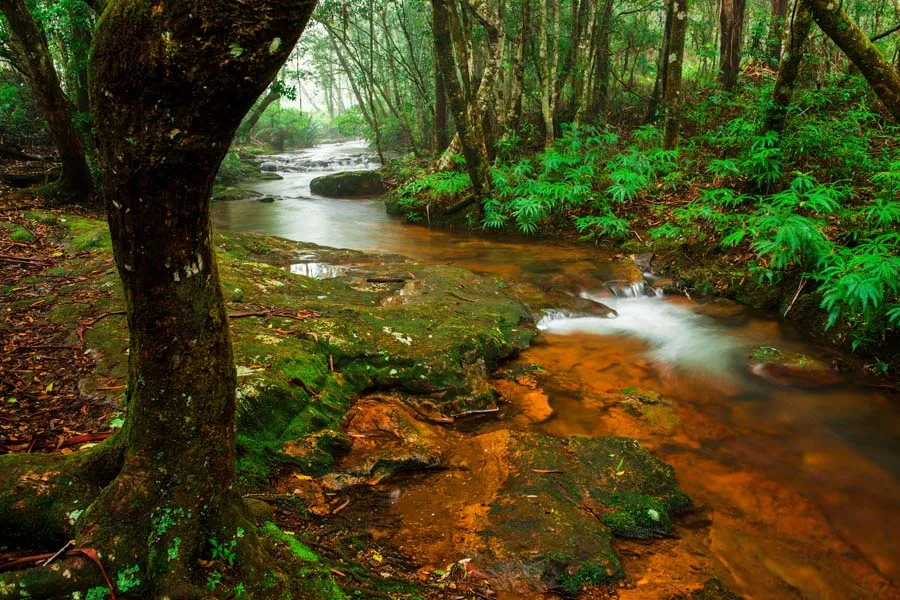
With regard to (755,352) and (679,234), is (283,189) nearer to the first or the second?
(679,234)

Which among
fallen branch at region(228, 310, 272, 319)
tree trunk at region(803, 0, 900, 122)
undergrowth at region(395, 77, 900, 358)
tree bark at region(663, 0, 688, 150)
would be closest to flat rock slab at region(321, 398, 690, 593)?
fallen branch at region(228, 310, 272, 319)

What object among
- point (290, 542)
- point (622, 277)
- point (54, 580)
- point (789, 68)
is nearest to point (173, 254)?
point (54, 580)

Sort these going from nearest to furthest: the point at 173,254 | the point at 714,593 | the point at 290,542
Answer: the point at 173,254, the point at 290,542, the point at 714,593

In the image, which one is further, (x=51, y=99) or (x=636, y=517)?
(x=51, y=99)

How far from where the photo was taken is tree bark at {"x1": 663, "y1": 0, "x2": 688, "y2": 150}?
33.3 ft

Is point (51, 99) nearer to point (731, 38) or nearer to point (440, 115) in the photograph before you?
point (440, 115)

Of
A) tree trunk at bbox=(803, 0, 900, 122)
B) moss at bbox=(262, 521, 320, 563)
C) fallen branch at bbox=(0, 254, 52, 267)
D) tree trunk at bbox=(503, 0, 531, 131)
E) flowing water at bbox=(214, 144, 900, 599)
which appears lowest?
flowing water at bbox=(214, 144, 900, 599)

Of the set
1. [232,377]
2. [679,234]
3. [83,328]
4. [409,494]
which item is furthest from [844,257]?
[83,328]

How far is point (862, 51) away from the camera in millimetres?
5832

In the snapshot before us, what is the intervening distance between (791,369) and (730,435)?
1696 millimetres

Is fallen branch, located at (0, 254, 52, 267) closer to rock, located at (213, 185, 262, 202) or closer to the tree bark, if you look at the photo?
the tree bark

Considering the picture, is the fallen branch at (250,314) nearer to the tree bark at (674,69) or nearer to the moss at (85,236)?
the moss at (85,236)

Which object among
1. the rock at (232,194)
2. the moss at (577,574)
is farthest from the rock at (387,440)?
the rock at (232,194)

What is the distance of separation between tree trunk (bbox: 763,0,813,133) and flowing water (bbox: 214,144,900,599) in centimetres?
355
